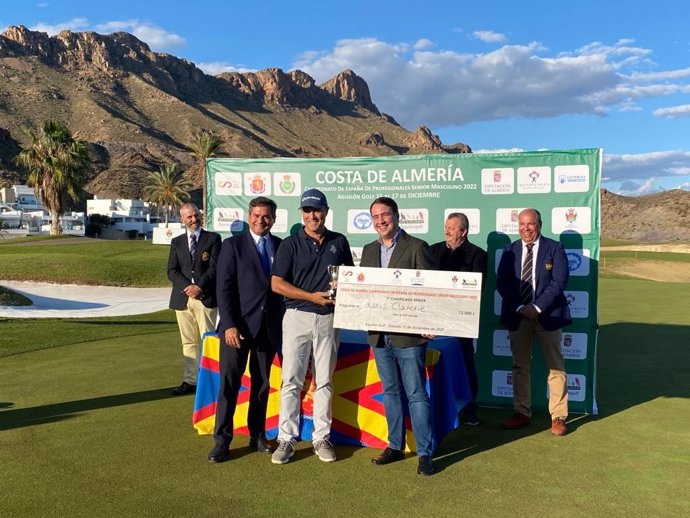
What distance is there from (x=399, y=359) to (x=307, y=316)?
865mm

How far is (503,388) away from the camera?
6883 millimetres

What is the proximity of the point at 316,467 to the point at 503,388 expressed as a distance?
120 inches

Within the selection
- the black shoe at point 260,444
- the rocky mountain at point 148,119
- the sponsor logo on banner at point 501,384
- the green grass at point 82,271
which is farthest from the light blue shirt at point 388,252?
the rocky mountain at point 148,119

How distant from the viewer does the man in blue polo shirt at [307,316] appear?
4848 mm

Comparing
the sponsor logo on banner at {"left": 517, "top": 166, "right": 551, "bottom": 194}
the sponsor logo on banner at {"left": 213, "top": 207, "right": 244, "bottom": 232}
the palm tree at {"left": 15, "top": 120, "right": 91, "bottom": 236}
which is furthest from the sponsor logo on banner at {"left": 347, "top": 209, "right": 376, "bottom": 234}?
the palm tree at {"left": 15, "top": 120, "right": 91, "bottom": 236}

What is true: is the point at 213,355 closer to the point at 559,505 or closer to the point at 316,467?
the point at 316,467

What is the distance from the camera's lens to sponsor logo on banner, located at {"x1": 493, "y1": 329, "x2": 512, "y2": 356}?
22.5 ft

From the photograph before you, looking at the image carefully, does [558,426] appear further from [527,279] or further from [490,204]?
[490,204]

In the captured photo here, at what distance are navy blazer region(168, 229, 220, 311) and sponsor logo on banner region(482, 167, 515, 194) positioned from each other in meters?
3.35

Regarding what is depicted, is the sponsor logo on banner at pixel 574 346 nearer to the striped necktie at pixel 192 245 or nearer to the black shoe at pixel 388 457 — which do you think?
the black shoe at pixel 388 457

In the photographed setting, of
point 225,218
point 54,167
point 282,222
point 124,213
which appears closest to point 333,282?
point 282,222

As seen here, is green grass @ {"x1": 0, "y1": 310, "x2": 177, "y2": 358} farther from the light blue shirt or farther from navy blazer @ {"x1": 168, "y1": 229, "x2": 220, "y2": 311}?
the light blue shirt

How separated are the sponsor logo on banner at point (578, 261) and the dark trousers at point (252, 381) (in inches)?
144

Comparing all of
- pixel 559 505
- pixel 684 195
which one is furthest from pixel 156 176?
pixel 684 195
